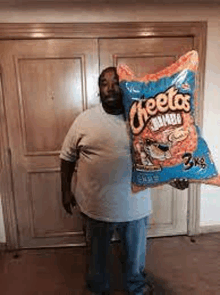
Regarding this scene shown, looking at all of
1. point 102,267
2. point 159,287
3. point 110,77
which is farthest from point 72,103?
point 159,287

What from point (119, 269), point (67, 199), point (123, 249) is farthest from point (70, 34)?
point (119, 269)

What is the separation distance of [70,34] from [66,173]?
1.01 meters

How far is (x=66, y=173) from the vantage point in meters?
1.66

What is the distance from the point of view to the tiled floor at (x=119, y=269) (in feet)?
6.23

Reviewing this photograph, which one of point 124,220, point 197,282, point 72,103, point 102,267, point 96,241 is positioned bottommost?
point 197,282

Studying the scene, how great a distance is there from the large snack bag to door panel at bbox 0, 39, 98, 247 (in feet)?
3.18

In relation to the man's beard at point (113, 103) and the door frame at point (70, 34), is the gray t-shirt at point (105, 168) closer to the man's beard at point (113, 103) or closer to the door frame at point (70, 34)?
the man's beard at point (113, 103)

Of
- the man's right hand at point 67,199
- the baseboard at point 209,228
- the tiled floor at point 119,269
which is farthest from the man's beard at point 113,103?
the baseboard at point 209,228

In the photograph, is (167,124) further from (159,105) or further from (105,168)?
(105,168)

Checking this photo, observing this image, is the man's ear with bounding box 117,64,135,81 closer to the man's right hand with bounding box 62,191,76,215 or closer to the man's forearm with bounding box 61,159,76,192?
the man's forearm with bounding box 61,159,76,192

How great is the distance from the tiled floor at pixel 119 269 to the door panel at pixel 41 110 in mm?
233

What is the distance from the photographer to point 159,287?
1893 mm

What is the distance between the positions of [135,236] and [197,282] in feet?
2.39

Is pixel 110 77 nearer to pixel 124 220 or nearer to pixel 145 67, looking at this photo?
pixel 124 220
